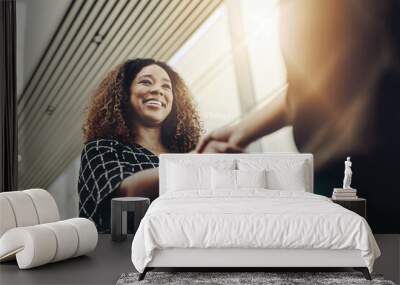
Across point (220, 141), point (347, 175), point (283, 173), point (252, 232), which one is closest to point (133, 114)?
point (220, 141)

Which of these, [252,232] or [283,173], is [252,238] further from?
[283,173]

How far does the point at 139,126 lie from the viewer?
22.6ft

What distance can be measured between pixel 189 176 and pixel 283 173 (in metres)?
0.97

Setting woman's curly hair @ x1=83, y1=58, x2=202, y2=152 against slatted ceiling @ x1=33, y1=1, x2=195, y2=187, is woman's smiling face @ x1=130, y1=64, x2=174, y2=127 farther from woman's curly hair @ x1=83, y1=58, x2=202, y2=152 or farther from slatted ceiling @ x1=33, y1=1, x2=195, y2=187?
slatted ceiling @ x1=33, y1=1, x2=195, y2=187

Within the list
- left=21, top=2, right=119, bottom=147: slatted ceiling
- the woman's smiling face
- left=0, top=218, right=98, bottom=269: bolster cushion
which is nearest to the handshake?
the woman's smiling face

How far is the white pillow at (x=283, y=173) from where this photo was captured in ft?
20.5

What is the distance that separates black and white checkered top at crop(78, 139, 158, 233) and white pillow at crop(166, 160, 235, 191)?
503 mm

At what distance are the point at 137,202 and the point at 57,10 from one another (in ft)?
8.05

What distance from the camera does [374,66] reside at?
676 cm

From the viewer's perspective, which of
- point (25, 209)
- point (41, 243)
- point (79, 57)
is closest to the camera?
point (41, 243)

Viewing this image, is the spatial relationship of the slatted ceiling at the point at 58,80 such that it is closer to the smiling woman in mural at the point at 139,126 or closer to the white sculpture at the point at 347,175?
the smiling woman in mural at the point at 139,126

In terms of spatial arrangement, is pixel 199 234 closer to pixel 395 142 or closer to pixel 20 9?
pixel 395 142

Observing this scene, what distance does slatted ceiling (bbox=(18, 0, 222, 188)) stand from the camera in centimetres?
684

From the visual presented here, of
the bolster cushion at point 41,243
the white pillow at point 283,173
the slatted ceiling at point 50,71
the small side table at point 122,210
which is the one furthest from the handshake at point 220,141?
the bolster cushion at point 41,243
